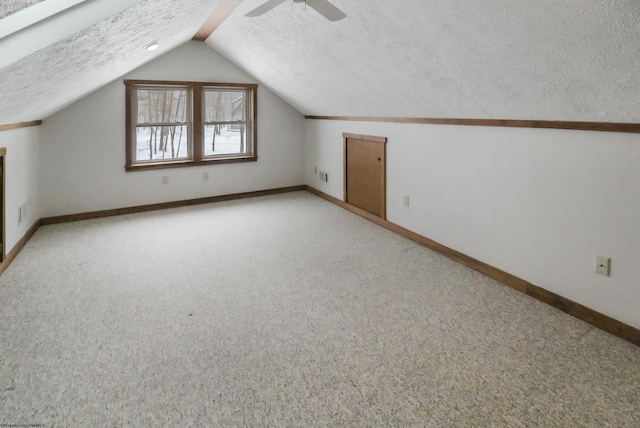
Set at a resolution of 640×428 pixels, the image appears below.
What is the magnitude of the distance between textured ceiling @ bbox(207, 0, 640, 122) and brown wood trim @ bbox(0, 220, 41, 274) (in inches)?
118

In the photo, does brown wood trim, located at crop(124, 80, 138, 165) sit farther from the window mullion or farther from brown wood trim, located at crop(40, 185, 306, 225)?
the window mullion

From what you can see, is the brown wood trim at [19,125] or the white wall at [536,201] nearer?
the white wall at [536,201]

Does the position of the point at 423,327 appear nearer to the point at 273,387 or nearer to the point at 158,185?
the point at 273,387

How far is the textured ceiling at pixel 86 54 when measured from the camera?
6.84 ft

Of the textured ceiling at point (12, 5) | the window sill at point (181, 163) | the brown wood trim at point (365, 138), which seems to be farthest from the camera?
the window sill at point (181, 163)

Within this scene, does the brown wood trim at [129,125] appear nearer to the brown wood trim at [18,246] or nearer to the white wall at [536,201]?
the brown wood trim at [18,246]

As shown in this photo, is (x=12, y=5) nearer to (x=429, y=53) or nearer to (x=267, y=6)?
(x=267, y=6)

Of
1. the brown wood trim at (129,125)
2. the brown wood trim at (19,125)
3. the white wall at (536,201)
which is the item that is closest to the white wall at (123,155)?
the brown wood trim at (129,125)

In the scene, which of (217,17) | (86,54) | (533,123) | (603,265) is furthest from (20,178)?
(603,265)

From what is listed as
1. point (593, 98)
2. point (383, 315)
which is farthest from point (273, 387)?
point (593, 98)

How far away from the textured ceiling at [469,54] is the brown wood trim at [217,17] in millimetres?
109

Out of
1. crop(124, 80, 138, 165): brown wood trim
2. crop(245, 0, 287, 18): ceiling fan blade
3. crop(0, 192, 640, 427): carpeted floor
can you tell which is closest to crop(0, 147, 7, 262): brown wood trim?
crop(0, 192, 640, 427): carpeted floor

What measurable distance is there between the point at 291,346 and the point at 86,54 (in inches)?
86.3

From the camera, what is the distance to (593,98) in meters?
2.27
